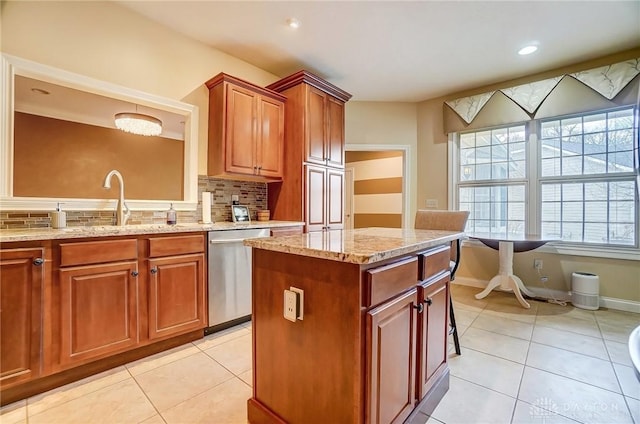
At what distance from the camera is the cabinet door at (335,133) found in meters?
3.45

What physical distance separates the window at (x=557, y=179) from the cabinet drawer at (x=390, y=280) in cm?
270

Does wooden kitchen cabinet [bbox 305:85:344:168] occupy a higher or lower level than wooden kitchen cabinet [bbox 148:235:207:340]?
higher

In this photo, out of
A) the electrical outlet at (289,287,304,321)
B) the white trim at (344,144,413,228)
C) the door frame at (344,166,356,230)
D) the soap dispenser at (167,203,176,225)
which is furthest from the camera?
the door frame at (344,166,356,230)

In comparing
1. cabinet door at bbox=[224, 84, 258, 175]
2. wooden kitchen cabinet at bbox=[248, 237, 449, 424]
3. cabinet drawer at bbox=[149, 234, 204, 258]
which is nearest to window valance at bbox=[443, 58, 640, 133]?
cabinet door at bbox=[224, 84, 258, 175]

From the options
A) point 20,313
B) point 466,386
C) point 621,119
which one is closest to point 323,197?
point 466,386

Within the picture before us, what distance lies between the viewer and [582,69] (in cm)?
321

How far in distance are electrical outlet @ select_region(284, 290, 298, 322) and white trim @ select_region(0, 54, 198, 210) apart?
1.96 metres

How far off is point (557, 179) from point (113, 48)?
4.79 m

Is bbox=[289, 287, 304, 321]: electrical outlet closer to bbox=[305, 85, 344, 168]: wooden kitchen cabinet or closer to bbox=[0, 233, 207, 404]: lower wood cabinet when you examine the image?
bbox=[0, 233, 207, 404]: lower wood cabinet

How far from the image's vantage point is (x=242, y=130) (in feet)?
9.42

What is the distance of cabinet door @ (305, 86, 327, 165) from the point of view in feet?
10.4

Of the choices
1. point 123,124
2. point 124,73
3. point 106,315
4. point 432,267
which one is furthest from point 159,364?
point 123,124

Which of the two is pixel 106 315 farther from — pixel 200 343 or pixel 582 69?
pixel 582 69

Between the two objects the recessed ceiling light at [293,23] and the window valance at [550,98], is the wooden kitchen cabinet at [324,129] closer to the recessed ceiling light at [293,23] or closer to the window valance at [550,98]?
the recessed ceiling light at [293,23]
